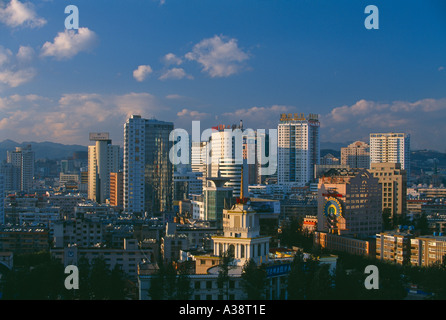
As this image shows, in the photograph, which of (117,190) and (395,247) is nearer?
(395,247)

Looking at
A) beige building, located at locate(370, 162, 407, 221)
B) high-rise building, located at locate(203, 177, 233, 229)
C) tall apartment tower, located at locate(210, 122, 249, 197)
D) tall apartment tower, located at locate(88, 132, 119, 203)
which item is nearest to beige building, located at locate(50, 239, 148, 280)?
high-rise building, located at locate(203, 177, 233, 229)

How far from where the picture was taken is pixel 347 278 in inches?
306

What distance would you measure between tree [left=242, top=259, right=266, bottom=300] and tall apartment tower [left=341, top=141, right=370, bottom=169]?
24754 mm

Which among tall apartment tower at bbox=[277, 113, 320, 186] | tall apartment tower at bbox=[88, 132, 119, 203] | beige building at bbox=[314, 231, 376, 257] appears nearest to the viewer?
beige building at bbox=[314, 231, 376, 257]

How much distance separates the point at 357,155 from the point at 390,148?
193 inches

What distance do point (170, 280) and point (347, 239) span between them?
6424 millimetres

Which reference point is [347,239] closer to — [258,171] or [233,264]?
[233,264]

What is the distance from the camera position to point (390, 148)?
27.2 m

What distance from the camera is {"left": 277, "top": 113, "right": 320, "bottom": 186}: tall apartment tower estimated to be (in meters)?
30.6

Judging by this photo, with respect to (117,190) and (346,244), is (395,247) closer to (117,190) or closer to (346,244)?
(346,244)

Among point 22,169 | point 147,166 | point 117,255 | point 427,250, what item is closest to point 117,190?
point 147,166

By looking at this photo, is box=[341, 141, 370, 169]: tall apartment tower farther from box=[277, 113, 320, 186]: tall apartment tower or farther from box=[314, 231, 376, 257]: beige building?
box=[314, 231, 376, 257]: beige building

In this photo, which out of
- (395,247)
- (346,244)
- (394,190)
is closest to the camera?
(395,247)
